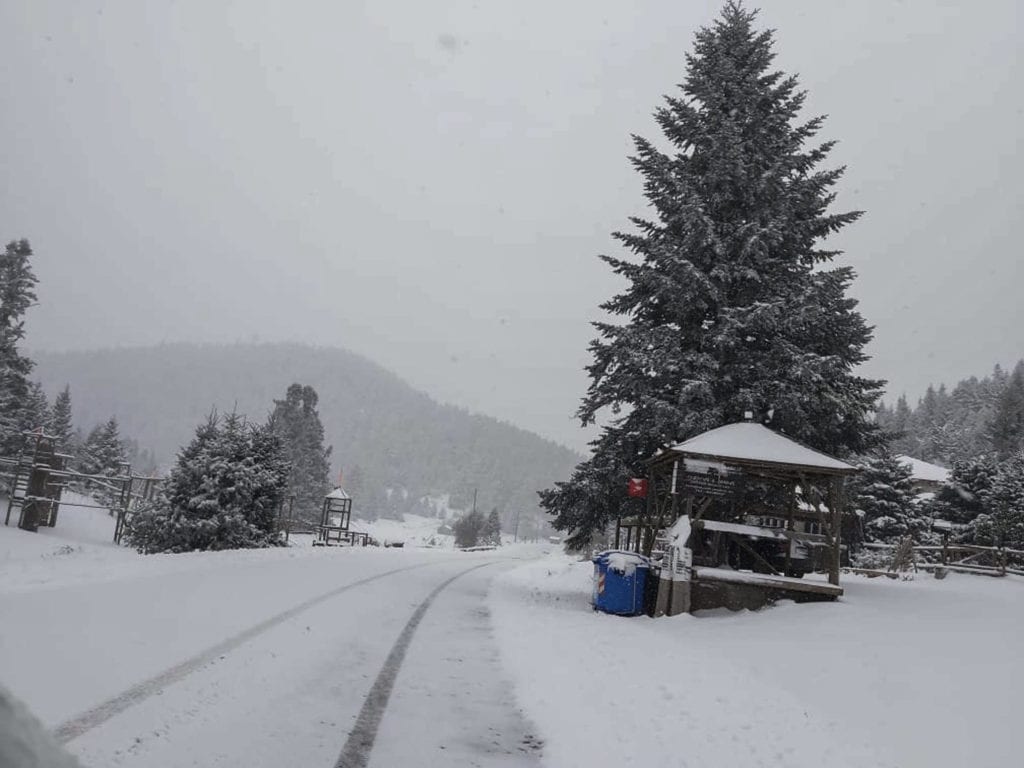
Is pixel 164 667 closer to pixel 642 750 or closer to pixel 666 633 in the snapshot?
pixel 642 750

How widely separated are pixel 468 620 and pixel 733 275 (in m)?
11.2

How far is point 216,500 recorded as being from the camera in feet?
79.3

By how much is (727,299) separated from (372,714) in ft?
50.1

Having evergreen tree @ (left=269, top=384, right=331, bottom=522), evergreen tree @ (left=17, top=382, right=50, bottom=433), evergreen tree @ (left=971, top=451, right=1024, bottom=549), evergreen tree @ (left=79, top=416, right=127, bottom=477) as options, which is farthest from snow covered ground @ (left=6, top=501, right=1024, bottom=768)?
evergreen tree @ (left=79, top=416, right=127, bottom=477)

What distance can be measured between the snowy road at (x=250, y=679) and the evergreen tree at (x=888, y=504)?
32075 millimetres

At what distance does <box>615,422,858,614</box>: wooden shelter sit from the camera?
46.5 ft

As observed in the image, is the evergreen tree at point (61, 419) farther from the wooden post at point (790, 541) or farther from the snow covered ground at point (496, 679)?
the wooden post at point (790, 541)

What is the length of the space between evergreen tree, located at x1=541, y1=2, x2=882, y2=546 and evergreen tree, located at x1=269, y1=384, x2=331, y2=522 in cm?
4940

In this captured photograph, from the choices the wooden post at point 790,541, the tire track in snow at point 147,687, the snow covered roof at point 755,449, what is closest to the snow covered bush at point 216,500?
the tire track in snow at point 147,687

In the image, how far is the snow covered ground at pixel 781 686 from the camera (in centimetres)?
618

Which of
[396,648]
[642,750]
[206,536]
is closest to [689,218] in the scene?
[396,648]

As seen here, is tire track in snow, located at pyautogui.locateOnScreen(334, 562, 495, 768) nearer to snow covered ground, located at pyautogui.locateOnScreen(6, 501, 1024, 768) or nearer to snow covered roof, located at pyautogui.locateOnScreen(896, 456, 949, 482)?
snow covered ground, located at pyautogui.locateOnScreen(6, 501, 1024, 768)

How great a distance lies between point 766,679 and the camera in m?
8.81

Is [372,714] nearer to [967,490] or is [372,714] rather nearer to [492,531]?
[967,490]
